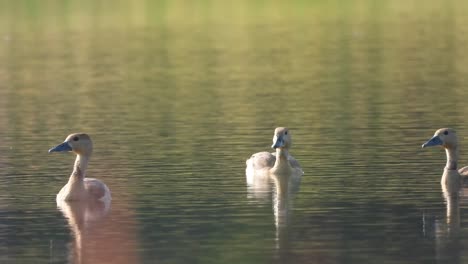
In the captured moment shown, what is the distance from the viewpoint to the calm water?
23.0 metres

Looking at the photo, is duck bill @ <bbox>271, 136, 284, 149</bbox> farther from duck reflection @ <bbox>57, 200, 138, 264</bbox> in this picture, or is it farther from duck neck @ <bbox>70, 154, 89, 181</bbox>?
duck reflection @ <bbox>57, 200, 138, 264</bbox>

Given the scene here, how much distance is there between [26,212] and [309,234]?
5237 millimetres

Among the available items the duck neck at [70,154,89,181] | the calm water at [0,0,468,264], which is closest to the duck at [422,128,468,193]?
the calm water at [0,0,468,264]

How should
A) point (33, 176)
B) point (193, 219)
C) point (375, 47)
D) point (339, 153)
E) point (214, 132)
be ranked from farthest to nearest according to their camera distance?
point (375, 47) → point (214, 132) → point (339, 153) → point (33, 176) → point (193, 219)

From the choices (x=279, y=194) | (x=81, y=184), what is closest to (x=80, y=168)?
(x=81, y=184)

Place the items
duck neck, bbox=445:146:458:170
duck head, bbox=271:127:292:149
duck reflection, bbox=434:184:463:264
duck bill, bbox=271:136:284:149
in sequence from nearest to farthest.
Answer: duck reflection, bbox=434:184:463:264
duck neck, bbox=445:146:458:170
duck bill, bbox=271:136:284:149
duck head, bbox=271:127:292:149

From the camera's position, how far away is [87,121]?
4209 centimetres

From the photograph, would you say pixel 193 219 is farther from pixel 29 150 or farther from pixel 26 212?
pixel 29 150

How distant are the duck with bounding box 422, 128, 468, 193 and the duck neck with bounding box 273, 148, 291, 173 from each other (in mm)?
2884

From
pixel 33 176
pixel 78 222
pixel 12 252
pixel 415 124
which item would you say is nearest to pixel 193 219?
pixel 78 222

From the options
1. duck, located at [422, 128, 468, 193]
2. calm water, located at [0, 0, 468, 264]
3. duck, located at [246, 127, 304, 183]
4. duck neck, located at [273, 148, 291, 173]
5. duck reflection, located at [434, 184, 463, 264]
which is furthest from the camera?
duck neck, located at [273, 148, 291, 173]

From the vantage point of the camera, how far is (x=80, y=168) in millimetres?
28172

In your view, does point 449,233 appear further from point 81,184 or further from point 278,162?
point 278,162

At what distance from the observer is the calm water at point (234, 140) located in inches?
906
